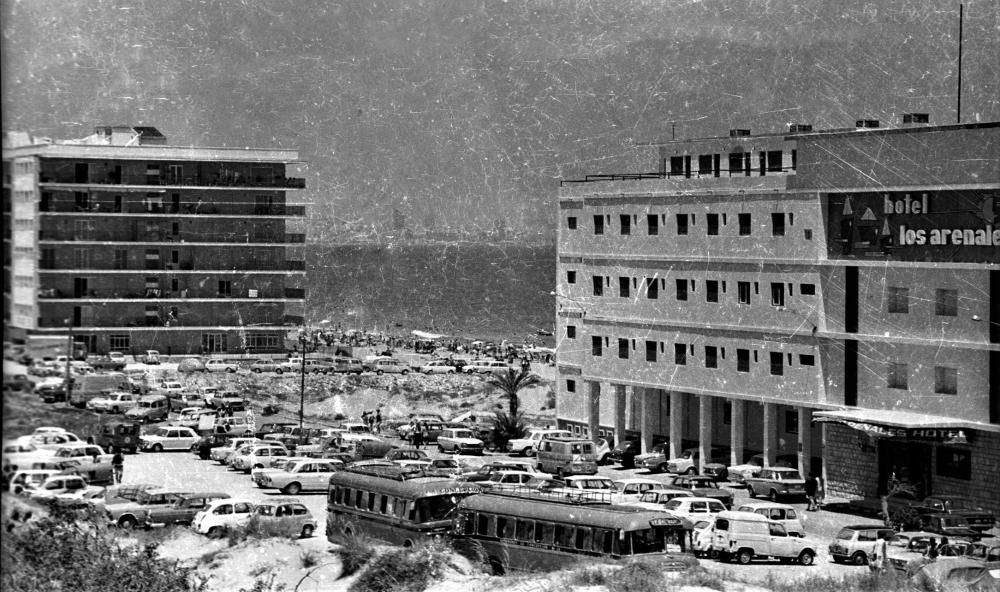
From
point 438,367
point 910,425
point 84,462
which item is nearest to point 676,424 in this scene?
point 910,425

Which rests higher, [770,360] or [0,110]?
[0,110]

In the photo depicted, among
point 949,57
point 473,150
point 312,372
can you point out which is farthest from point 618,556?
point 473,150

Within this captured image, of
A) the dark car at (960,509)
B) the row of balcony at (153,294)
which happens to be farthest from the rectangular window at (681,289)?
the row of balcony at (153,294)

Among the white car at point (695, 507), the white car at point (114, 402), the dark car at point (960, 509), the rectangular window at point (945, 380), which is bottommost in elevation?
the dark car at point (960, 509)

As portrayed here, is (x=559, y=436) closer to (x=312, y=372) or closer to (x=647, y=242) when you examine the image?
(x=647, y=242)

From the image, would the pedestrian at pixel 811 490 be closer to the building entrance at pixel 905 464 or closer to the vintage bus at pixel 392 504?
the building entrance at pixel 905 464
